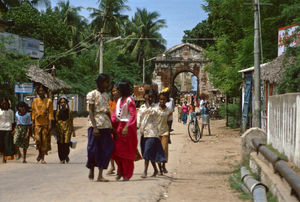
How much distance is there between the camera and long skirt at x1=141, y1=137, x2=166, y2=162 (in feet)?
30.6

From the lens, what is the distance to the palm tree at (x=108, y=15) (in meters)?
53.2

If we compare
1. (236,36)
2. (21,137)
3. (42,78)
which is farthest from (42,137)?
(236,36)

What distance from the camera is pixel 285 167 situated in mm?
6488

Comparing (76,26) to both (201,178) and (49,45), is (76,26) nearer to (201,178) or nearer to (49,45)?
(49,45)

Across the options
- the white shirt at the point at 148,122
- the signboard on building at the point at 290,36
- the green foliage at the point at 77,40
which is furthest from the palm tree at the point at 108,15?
the white shirt at the point at 148,122

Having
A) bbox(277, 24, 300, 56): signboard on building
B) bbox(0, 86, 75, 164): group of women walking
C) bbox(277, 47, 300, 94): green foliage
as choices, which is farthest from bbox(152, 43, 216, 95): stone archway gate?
bbox(0, 86, 75, 164): group of women walking

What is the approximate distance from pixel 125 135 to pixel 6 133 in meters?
5.51

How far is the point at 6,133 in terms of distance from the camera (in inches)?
498

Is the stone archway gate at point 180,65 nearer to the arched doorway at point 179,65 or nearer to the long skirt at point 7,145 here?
the arched doorway at point 179,65

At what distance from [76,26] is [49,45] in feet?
56.5

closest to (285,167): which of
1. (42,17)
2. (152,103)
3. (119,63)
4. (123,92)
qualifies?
(123,92)

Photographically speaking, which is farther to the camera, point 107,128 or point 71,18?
point 71,18

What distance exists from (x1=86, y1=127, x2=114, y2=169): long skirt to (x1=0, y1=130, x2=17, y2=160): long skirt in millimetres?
5141

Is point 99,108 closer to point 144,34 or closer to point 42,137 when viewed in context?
point 42,137
